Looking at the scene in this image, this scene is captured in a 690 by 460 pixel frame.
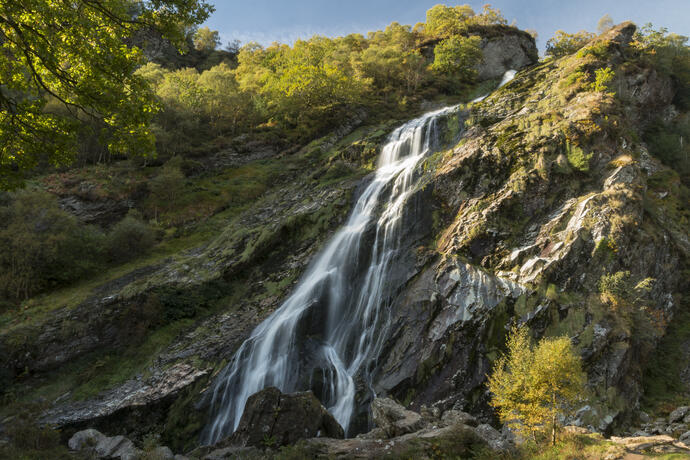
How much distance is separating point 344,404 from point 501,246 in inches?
378

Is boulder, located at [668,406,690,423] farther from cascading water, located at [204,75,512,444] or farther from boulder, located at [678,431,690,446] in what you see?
cascading water, located at [204,75,512,444]

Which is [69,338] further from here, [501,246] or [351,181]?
[501,246]

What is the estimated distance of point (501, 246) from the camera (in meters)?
16.0

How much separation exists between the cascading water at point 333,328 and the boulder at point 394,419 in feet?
8.20

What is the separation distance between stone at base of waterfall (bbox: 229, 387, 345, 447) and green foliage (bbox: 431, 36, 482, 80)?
48.6 m

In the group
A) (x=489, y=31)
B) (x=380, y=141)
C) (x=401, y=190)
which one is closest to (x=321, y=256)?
(x=401, y=190)

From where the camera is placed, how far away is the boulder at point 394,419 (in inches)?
371

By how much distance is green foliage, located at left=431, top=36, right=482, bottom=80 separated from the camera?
1886 inches

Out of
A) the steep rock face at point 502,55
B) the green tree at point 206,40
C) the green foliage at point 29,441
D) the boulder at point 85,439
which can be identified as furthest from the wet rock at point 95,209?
the green tree at point 206,40

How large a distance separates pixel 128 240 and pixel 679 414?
2792 centimetres

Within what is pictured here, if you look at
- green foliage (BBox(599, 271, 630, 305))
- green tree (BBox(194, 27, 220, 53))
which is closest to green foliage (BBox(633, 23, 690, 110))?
green foliage (BBox(599, 271, 630, 305))

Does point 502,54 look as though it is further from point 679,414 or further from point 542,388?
point 542,388

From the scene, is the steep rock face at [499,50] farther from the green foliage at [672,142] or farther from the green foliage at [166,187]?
the green foliage at [166,187]

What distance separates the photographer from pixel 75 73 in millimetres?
8445
